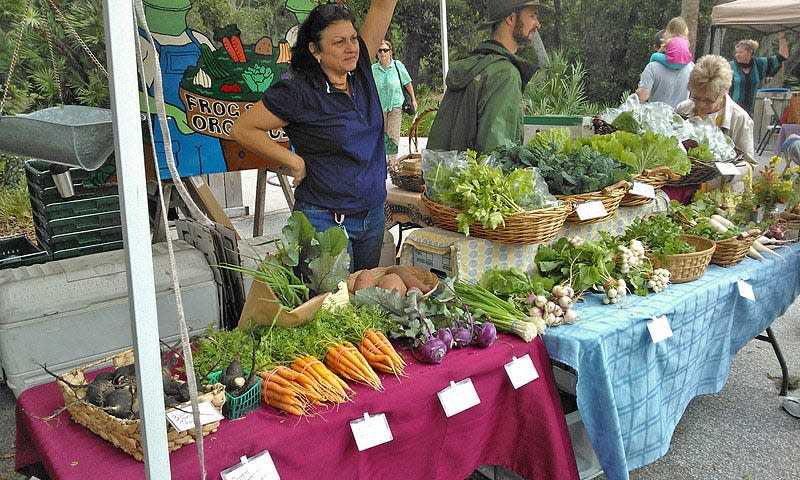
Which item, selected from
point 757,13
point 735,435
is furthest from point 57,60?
point 757,13

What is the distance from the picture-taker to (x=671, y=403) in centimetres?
251

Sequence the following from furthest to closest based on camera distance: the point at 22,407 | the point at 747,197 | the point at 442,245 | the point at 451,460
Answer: the point at 747,197 → the point at 442,245 → the point at 451,460 → the point at 22,407

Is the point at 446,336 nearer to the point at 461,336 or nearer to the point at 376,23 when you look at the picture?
the point at 461,336

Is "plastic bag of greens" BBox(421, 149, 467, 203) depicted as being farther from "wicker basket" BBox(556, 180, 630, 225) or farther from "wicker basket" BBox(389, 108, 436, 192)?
"wicker basket" BBox(389, 108, 436, 192)

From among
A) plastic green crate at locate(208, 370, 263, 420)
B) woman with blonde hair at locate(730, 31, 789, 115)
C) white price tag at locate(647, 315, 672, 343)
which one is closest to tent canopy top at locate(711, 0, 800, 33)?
woman with blonde hair at locate(730, 31, 789, 115)

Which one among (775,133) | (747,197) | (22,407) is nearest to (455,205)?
(22,407)

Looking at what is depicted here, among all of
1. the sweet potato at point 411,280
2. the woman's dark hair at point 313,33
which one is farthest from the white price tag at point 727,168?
the woman's dark hair at point 313,33

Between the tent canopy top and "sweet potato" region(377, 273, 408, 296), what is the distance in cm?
991

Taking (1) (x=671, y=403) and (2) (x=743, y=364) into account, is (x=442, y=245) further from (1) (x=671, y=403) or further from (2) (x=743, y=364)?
(2) (x=743, y=364)

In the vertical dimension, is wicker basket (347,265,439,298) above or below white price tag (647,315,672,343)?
above

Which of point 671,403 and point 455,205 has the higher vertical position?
point 455,205

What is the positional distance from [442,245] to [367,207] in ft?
1.36

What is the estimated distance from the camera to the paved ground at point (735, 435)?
8.91 ft

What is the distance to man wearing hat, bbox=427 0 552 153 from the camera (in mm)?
2791
